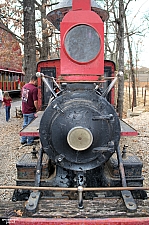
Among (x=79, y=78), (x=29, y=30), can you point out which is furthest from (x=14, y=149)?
(x=29, y=30)

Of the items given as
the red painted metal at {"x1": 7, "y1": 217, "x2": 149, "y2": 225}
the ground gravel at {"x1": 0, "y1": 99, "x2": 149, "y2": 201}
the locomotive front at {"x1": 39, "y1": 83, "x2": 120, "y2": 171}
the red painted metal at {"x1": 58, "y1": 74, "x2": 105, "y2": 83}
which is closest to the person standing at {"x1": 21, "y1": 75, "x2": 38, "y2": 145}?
the ground gravel at {"x1": 0, "y1": 99, "x2": 149, "y2": 201}

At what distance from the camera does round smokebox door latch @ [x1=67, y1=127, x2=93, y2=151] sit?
2.60m

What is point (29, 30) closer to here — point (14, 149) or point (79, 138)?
point (14, 149)

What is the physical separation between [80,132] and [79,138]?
67 millimetres

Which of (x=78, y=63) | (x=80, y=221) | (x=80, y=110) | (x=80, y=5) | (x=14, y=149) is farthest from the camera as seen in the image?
(x=14, y=149)

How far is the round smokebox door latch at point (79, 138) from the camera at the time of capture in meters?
2.60

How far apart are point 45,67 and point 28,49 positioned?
342cm

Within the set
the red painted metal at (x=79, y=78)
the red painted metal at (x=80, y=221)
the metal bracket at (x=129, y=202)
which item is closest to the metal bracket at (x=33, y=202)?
the red painted metal at (x=80, y=221)

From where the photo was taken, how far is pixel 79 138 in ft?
8.60

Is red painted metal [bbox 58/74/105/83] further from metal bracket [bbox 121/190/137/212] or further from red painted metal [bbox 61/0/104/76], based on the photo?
metal bracket [bbox 121/190/137/212]

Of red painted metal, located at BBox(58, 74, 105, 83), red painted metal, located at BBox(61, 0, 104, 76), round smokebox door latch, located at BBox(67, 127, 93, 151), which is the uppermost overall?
red painted metal, located at BBox(61, 0, 104, 76)

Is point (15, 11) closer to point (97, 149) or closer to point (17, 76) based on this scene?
point (97, 149)

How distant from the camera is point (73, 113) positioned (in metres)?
2.79

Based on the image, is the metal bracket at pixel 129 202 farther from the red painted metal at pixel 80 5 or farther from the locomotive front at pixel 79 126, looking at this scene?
the red painted metal at pixel 80 5
